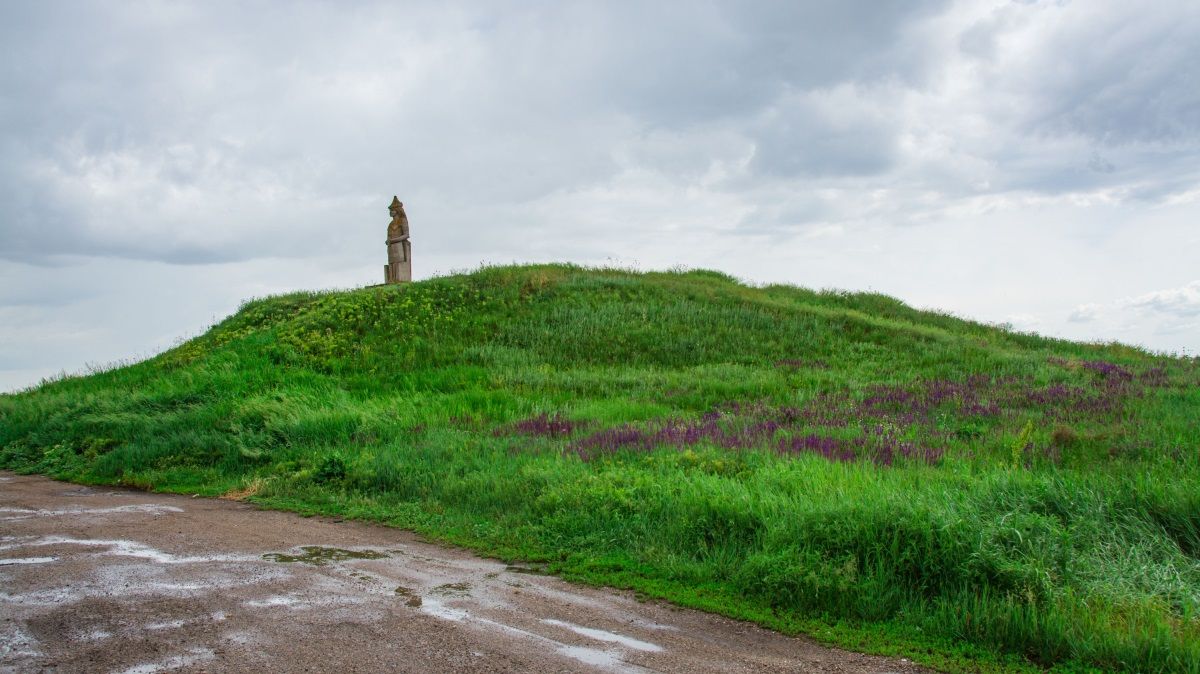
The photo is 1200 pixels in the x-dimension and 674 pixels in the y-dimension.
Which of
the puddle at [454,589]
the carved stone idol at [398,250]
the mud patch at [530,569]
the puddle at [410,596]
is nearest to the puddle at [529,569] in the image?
the mud patch at [530,569]

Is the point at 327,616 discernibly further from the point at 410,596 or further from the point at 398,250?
the point at 398,250

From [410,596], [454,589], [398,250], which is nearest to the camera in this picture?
[410,596]

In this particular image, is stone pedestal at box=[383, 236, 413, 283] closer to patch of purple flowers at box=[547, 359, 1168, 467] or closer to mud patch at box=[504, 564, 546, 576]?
patch of purple flowers at box=[547, 359, 1168, 467]

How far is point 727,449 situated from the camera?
1188 centimetres

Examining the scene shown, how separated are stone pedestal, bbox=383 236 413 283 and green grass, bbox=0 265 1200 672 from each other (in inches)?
112

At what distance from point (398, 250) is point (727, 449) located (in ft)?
77.7

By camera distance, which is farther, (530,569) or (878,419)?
(878,419)

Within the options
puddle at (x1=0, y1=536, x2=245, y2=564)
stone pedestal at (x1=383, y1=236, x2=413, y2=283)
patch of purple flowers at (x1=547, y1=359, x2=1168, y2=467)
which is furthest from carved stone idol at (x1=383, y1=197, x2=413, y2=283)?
puddle at (x1=0, y1=536, x2=245, y2=564)

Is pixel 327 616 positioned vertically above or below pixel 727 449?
below

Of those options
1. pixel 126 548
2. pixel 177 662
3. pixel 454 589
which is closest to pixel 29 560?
pixel 126 548

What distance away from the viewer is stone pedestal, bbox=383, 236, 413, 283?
32.4m

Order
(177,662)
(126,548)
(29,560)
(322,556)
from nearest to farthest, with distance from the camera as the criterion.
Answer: (177,662) < (29,560) < (322,556) < (126,548)

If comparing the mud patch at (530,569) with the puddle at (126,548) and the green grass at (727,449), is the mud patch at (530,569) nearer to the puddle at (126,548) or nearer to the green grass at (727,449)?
the green grass at (727,449)

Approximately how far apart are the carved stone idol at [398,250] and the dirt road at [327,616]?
76.9 ft
